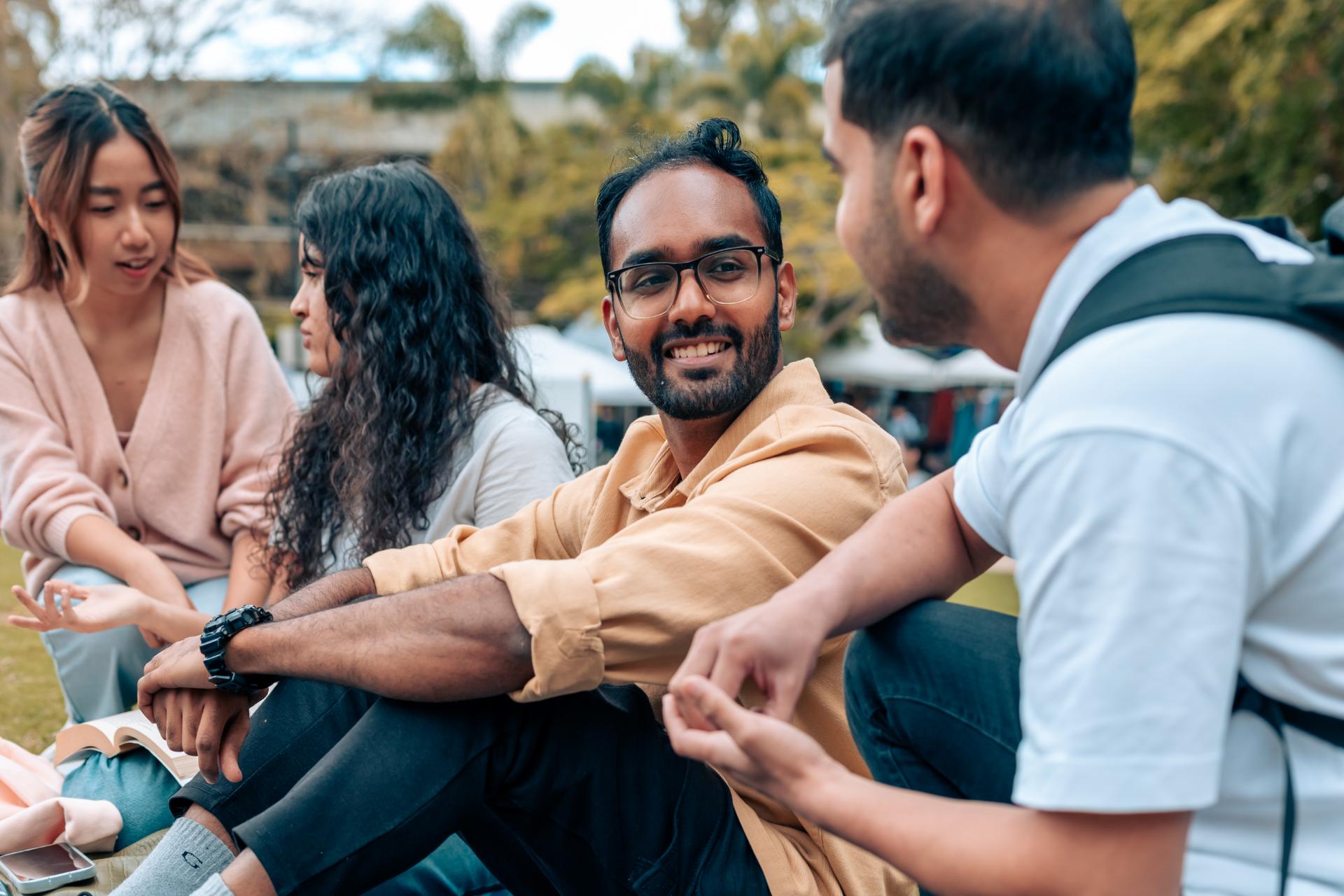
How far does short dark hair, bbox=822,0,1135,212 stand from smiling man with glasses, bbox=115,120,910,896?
0.74m

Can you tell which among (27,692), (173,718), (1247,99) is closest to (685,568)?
(173,718)

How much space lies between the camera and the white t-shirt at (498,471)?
3.07 metres

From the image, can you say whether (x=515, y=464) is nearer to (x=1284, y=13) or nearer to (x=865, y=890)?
(x=865, y=890)

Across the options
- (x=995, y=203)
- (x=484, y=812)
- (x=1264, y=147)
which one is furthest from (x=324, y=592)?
(x=1264, y=147)

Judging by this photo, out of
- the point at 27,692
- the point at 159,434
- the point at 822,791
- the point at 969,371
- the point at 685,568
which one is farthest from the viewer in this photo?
the point at 969,371

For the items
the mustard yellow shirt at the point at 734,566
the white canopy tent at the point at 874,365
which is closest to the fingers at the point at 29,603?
the mustard yellow shirt at the point at 734,566

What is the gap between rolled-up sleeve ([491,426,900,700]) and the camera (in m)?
1.78

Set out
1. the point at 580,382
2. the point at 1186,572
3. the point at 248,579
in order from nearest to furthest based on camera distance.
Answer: the point at 1186,572 → the point at 248,579 → the point at 580,382

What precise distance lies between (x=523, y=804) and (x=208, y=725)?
1.97 feet

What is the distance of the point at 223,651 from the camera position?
2.10 metres

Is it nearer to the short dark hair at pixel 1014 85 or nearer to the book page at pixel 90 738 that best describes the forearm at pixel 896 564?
the short dark hair at pixel 1014 85

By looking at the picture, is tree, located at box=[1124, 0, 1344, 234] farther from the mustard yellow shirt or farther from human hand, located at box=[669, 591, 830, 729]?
human hand, located at box=[669, 591, 830, 729]

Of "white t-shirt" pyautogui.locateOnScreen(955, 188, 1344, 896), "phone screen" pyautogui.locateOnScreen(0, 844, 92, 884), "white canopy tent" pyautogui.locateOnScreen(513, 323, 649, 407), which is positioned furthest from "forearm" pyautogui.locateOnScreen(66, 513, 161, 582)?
"white canopy tent" pyautogui.locateOnScreen(513, 323, 649, 407)

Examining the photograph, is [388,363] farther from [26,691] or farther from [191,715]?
[26,691]
